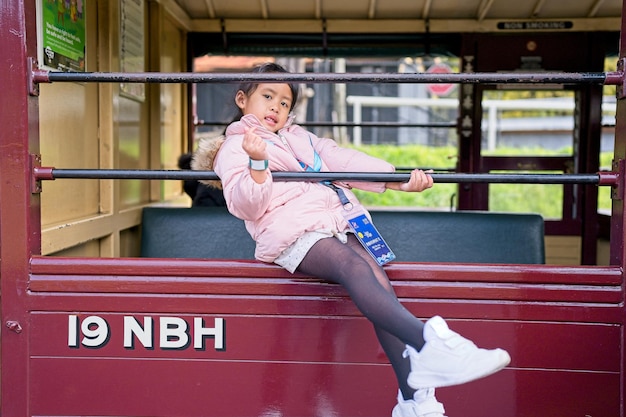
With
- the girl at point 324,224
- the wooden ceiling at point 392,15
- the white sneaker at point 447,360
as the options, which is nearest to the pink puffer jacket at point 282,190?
the girl at point 324,224

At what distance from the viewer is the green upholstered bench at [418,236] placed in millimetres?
3199

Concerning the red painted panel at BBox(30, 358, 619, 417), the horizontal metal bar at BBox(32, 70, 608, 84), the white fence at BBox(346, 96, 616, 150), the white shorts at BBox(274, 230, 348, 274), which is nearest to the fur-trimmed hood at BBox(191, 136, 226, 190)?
the horizontal metal bar at BBox(32, 70, 608, 84)

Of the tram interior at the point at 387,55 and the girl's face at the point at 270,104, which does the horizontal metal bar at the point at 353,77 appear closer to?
the girl's face at the point at 270,104

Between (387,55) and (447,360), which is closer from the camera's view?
(447,360)

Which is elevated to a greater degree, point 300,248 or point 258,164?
point 258,164

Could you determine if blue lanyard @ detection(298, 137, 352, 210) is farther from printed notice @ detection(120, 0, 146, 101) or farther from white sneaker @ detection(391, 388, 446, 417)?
printed notice @ detection(120, 0, 146, 101)

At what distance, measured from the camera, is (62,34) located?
2.64 metres

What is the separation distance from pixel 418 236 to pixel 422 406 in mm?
1579

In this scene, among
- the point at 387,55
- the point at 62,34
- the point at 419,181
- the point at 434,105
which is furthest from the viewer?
the point at 434,105

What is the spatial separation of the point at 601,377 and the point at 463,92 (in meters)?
3.05

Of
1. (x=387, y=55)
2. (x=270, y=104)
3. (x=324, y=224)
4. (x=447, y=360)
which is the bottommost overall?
(x=447, y=360)

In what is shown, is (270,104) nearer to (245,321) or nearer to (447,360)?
(245,321)

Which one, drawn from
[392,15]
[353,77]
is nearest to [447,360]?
[353,77]

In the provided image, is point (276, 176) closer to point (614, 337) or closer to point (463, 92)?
point (614, 337)
